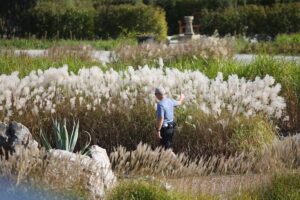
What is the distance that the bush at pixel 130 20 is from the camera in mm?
25859

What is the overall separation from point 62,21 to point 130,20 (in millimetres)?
2822

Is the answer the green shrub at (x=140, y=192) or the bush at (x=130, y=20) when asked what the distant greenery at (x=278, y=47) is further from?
the green shrub at (x=140, y=192)

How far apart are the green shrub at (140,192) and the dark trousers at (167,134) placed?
2584 millimetres

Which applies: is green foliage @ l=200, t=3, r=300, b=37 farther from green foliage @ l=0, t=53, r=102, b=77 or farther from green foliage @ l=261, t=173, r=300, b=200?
green foliage @ l=261, t=173, r=300, b=200

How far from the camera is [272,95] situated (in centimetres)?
867

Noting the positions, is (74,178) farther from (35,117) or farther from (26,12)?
(26,12)

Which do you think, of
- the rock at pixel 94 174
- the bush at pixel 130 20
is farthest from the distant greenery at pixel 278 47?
the rock at pixel 94 174

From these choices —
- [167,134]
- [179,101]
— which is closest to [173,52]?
[179,101]

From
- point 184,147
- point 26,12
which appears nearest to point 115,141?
point 184,147

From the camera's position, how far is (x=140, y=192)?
17.0 feet

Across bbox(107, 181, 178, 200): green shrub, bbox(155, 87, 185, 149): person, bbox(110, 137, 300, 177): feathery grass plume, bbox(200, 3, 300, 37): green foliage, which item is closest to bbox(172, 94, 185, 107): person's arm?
bbox(155, 87, 185, 149): person

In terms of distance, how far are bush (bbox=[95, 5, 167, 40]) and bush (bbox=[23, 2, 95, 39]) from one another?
0.48m

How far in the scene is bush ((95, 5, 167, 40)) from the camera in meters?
25.9

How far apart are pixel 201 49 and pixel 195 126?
19.3ft
